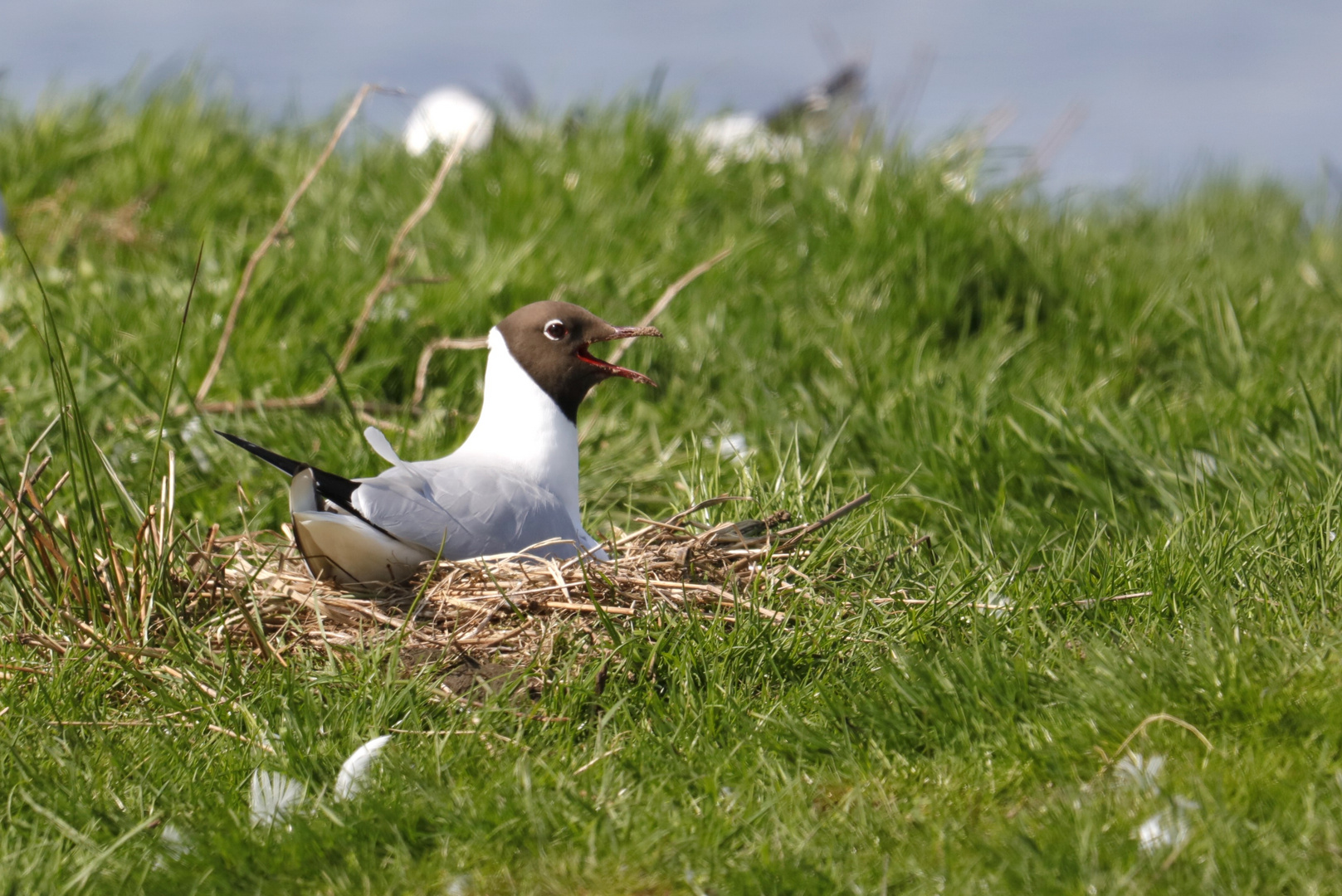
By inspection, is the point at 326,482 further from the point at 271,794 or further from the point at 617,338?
the point at 617,338

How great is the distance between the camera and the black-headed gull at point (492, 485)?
321 centimetres

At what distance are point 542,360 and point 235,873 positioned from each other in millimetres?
1900

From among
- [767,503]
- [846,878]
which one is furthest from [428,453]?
[846,878]

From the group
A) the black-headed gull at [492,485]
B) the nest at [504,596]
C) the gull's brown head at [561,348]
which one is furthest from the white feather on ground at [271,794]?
the gull's brown head at [561,348]

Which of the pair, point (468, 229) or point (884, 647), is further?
point (468, 229)

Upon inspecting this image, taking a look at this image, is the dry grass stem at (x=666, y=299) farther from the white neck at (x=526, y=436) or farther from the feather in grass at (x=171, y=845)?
the feather in grass at (x=171, y=845)

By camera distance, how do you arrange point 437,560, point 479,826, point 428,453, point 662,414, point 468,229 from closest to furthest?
1. point 479,826
2. point 437,560
3. point 428,453
4. point 662,414
5. point 468,229

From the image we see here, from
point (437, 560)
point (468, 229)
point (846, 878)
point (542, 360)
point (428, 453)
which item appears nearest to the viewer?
point (846, 878)

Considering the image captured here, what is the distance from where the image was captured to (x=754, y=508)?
397cm

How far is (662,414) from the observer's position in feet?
17.2

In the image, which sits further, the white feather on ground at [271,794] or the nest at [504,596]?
the nest at [504,596]

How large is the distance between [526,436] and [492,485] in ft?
1.13

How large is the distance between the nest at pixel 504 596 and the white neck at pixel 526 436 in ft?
1.31

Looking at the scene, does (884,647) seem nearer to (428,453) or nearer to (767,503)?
(767,503)
